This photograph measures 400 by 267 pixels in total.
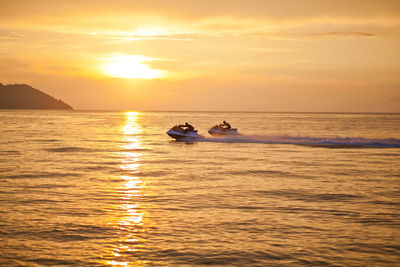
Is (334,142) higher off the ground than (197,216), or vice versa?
(334,142)

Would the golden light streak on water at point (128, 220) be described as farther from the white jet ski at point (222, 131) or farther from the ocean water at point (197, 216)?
the white jet ski at point (222, 131)

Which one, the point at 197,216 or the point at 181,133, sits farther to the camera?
the point at 181,133

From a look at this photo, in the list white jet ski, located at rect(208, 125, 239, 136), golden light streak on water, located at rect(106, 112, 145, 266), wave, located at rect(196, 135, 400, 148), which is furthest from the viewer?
white jet ski, located at rect(208, 125, 239, 136)

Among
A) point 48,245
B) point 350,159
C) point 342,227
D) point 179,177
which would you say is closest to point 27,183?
point 179,177

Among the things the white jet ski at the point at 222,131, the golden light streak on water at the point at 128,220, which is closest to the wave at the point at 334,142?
the white jet ski at the point at 222,131

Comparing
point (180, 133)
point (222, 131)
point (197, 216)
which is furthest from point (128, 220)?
point (222, 131)

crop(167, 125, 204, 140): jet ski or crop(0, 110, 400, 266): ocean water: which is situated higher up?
crop(167, 125, 204, 140): jet ski

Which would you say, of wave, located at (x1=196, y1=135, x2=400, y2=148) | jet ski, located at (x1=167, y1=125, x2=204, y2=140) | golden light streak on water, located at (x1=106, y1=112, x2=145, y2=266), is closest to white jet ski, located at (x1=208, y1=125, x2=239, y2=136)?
wave, located at (x1=196, y1=135, x2=400, y2=148)

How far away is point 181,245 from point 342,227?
4.79 meters

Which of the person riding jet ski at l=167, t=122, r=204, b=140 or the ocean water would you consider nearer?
the ocean water

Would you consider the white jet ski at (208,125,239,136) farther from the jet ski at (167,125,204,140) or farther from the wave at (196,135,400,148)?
the jet ski at (167,125,204,140)

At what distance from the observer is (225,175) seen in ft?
64.5

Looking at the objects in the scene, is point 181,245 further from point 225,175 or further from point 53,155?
point 53,155

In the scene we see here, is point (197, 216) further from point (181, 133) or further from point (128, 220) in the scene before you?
point (181, 133)
